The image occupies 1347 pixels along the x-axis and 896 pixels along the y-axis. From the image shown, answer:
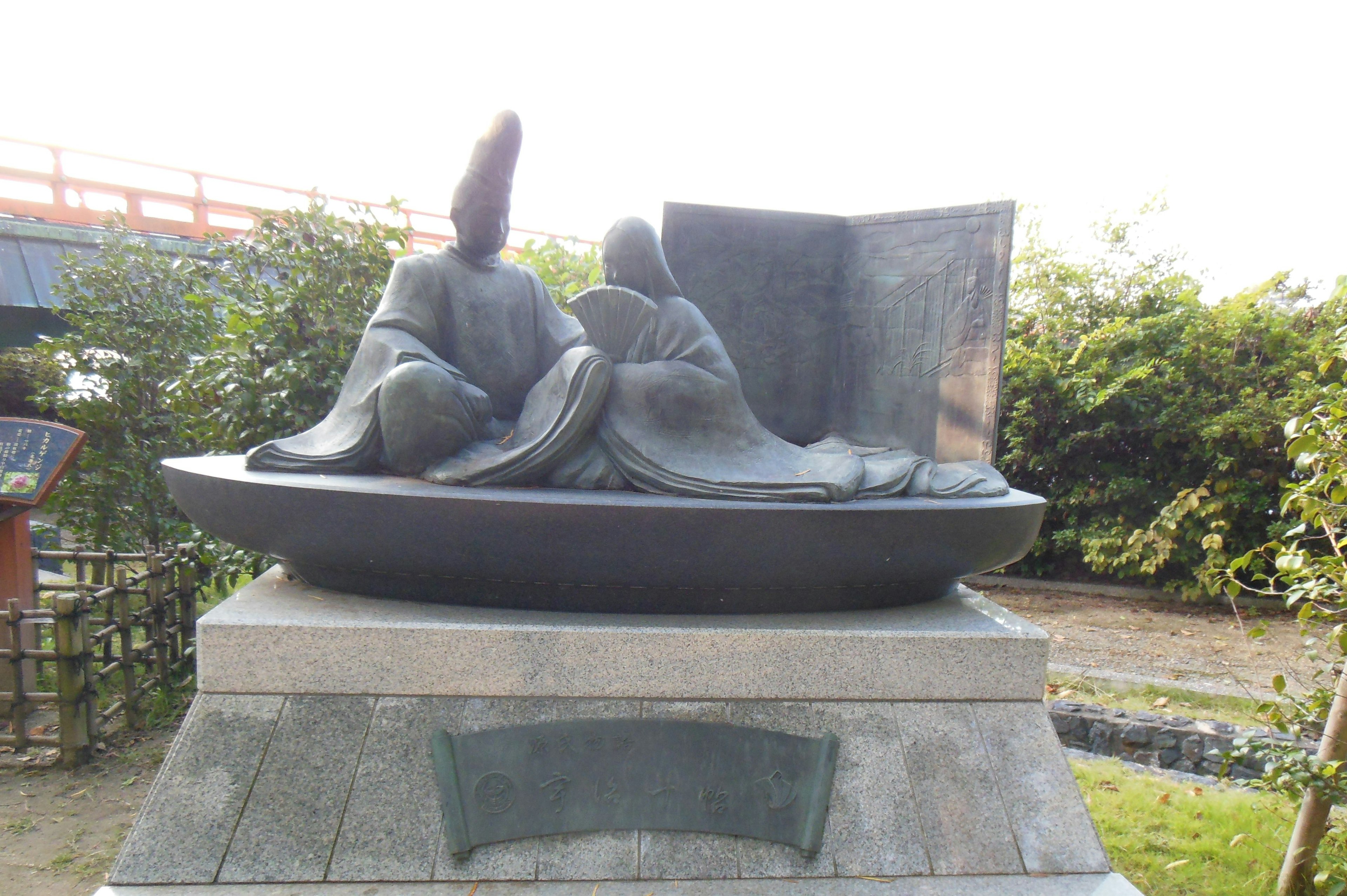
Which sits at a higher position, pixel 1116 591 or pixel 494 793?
pixel 494 793

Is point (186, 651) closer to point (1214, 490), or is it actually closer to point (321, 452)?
point (321, 452)

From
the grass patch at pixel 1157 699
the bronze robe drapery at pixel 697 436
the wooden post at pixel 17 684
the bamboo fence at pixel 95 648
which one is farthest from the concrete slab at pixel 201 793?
the grass patch at pixel 1157 699

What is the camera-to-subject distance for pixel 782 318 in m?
3.92

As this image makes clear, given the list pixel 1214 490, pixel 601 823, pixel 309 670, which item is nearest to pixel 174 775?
pixel 309 670

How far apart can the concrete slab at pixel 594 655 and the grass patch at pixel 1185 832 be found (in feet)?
3.72

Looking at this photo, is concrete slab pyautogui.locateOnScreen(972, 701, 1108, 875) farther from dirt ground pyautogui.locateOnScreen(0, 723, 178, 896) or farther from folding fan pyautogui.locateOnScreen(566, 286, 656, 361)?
dirt ground pyautogui.locateOnScreen(0, 723, 178, 896)

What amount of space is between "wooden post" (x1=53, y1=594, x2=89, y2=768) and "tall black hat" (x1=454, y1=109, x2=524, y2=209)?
2559mm

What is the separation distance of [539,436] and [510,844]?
116cm

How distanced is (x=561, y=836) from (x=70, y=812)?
2388 mm

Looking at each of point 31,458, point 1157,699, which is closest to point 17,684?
point 31,458

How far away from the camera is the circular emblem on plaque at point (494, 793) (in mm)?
2045

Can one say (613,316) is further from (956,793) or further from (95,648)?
(95,648)

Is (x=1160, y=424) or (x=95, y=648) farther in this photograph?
(x=1160, y=424)

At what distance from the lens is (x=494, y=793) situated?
2059 millimetres
